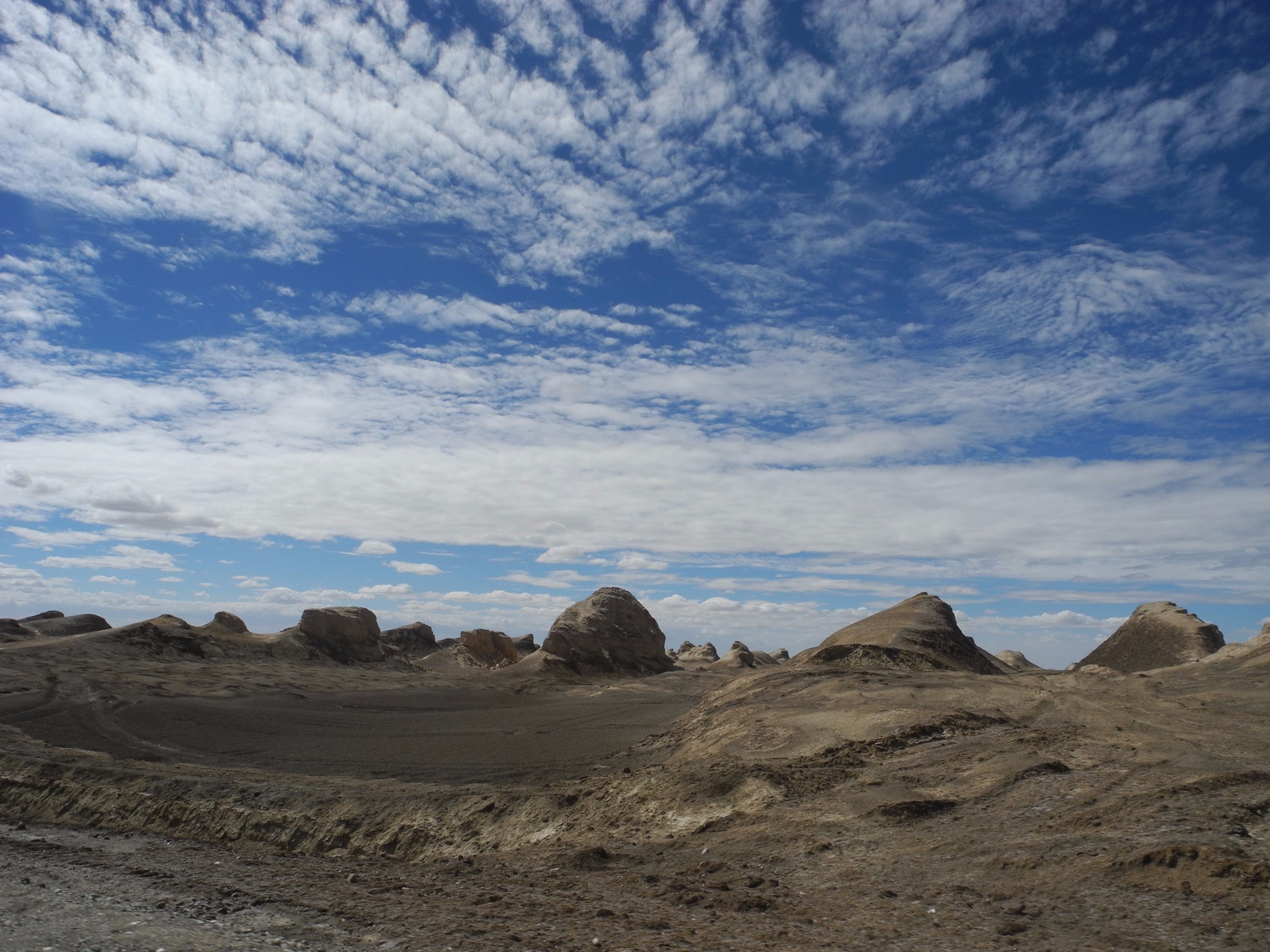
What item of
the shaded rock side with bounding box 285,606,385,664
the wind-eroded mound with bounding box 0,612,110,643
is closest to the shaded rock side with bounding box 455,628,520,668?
the shaded rock side with bounding box 285,606,385,664

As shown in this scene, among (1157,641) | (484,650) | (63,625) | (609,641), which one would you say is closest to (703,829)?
(609,641)

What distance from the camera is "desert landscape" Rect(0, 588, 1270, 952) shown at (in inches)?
221

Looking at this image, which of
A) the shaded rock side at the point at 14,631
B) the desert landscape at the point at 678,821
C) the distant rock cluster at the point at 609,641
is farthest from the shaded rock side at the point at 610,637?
the shaded rock side at the point at 14,631

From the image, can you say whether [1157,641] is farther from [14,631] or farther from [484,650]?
[14,631]

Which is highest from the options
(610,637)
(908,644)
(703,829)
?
(610,637)

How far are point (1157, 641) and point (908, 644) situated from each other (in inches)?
739

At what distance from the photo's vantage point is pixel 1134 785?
7527 mm

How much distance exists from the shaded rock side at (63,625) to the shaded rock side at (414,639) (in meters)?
15.8

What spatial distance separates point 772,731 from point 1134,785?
5.71 metres

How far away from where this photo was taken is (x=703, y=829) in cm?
850

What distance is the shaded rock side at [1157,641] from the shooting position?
32.7 m

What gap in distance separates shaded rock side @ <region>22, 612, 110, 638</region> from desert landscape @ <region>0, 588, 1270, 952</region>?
1044 inches

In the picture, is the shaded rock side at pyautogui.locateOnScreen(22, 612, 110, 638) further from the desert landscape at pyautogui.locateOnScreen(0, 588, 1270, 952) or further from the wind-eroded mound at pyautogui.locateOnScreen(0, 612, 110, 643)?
the desert landscape at pyautogui.locateOnScreen(0, 588, 1270, 952)

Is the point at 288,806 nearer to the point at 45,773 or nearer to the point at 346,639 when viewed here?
the point at 45,773
